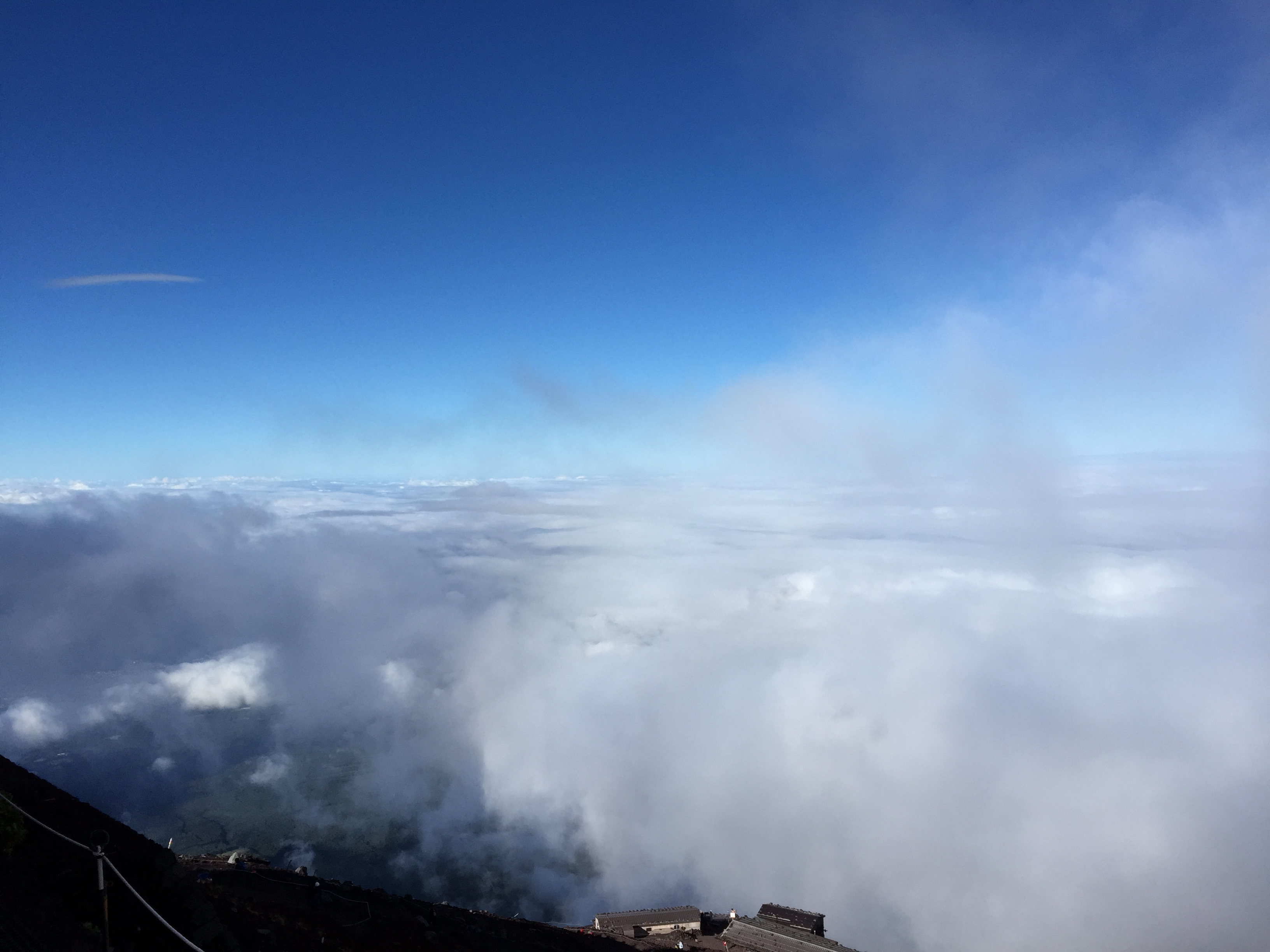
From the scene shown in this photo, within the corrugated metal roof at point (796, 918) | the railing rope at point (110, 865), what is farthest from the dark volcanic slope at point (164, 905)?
the corrugated metal roof at point (796, 918)

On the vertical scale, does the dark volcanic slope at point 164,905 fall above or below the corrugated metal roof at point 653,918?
above

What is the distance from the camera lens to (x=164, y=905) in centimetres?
2309

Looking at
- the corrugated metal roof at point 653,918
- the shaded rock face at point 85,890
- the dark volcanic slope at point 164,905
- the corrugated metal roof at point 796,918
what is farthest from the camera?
the corrugated metal roof at point 653,918

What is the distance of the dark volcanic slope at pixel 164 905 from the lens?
64.3 ft

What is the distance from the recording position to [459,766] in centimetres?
16088

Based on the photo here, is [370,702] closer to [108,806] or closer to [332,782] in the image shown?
[332,782]

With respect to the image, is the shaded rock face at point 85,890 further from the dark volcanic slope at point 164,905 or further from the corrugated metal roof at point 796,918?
the corrugated metal roof at point 796,918

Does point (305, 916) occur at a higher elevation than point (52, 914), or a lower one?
lower

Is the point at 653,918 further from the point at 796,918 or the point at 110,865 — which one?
the point at 110,865

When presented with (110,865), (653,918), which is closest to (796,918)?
(653,918)

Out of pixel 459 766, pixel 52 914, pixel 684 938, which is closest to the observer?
pixel 52 914

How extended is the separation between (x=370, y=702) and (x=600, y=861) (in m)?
113

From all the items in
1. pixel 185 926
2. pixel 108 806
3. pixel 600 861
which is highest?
pixel 185 926

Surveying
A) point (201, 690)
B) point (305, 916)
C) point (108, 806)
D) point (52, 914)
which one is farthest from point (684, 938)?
point (201, 690)
